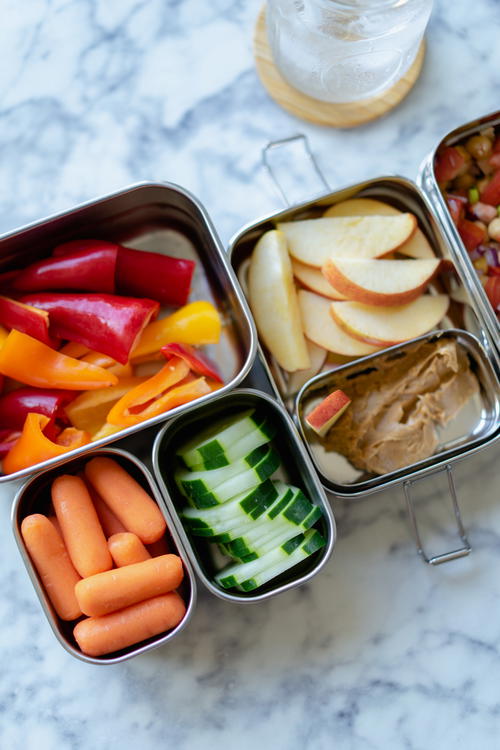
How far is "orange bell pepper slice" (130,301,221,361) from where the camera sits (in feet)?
4.23

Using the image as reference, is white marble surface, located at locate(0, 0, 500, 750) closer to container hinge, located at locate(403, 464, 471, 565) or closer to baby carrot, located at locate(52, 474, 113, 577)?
container hinge, located at locate(403, 464, 471, 565)

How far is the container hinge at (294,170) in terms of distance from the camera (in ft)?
4.67

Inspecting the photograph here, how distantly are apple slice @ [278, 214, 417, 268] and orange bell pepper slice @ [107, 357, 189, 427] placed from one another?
309 millimetres

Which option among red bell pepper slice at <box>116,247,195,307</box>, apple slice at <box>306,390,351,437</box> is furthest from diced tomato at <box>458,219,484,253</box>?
red bell pepper slice at <box>116,247,195,307</box>

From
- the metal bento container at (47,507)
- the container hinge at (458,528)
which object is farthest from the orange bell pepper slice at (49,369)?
the container hinge at (458,528)

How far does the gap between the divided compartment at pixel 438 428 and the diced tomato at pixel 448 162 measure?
306 millimetres

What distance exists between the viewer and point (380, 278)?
1.31 meters

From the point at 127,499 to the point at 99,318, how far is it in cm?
31

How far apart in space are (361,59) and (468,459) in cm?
77

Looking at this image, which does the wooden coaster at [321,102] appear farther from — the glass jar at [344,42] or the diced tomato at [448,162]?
the diced tomato at [448,162]

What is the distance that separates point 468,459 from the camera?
1.40m

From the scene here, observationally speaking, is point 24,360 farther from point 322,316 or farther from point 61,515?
point 322,316

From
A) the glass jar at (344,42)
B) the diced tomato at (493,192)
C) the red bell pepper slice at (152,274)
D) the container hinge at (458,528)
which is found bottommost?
the container hinge at (458,528)

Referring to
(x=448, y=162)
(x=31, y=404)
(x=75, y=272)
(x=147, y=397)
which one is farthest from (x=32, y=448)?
(x=448, y=162)
